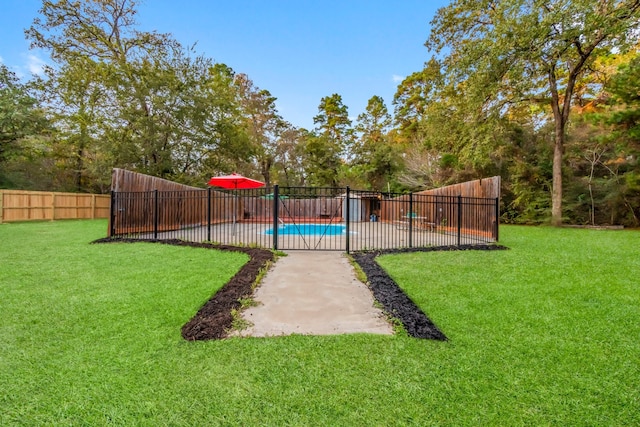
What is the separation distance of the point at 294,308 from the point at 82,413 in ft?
6.24

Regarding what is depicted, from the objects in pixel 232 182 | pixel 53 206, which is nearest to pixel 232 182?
pixel 232 182

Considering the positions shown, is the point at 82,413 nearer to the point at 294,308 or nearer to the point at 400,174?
the point at 294,308

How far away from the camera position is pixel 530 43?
10266mm

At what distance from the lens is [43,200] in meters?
13.3

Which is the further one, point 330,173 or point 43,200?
point 330,173

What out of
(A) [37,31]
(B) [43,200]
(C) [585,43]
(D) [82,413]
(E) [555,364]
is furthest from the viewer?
(A) [37,31]

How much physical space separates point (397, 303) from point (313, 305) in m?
0.93

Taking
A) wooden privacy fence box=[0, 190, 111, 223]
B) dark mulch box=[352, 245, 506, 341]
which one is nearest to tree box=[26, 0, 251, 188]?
wooden privacy fence box=[0, 190, 111, 223]

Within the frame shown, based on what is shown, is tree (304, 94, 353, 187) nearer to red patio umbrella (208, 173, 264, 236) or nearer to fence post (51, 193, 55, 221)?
red patio umbrella (208, 173, 264, 236)

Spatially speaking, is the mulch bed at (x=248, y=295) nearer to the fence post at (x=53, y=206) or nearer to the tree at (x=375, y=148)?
the fence post at (x=53, y=206)

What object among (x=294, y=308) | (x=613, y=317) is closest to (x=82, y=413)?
(x=294, y=308)

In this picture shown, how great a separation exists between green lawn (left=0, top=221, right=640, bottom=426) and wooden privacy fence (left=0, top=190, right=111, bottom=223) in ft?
38.6

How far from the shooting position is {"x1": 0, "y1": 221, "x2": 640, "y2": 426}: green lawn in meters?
1.61

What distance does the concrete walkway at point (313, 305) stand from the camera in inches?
107
